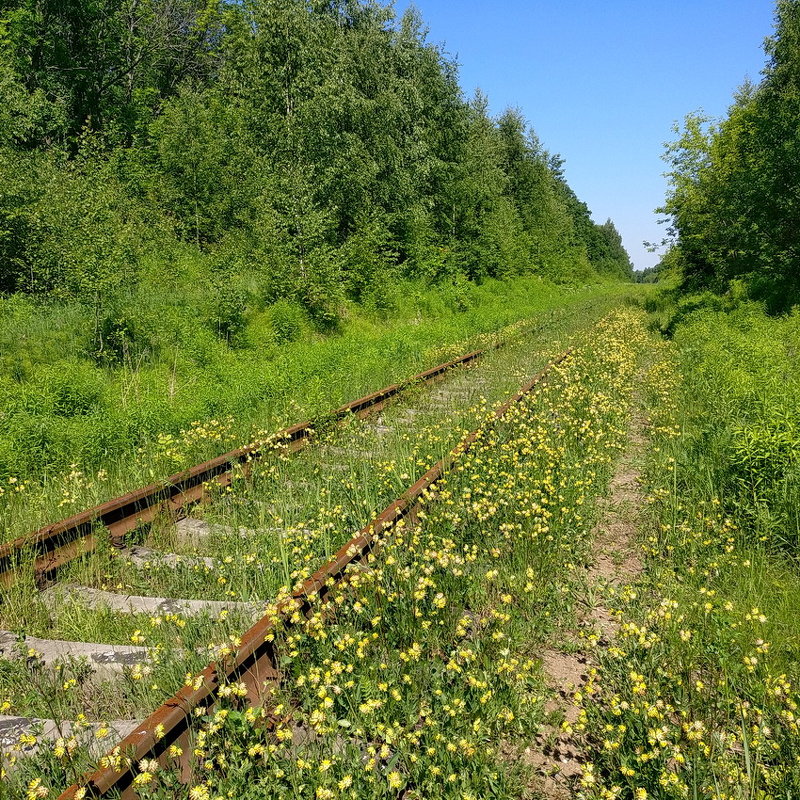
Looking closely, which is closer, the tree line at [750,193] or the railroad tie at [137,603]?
the railroad tie at [137,603]

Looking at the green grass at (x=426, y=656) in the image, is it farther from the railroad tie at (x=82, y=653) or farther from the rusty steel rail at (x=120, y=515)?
the rusty steel rail at (x=120, y=515)

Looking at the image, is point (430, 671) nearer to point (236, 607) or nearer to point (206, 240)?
point (236, 607)

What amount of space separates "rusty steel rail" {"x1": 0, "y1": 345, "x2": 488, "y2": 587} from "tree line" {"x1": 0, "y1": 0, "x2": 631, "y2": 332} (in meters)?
6.14

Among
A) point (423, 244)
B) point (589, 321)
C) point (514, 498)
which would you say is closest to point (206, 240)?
point (423, 244)

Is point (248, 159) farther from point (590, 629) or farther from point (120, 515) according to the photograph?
point (590, 629)

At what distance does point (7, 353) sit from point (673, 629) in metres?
9.91

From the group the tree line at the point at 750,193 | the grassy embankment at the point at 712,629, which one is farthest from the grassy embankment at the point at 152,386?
the tree line at the point at 750,193

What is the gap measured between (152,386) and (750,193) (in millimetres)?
17814

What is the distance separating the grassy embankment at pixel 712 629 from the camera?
2.43 metres

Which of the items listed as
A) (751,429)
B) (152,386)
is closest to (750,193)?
(751,429)

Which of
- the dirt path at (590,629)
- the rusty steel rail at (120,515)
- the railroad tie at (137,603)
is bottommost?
the dirt path at (590,629)

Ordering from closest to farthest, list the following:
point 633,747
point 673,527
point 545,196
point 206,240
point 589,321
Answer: point 633,747 → point 673,527 → point 206,240 → point 589,321 → point 545,196

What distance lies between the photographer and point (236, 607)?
333cm

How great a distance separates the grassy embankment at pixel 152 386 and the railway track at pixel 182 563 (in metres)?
0.67
